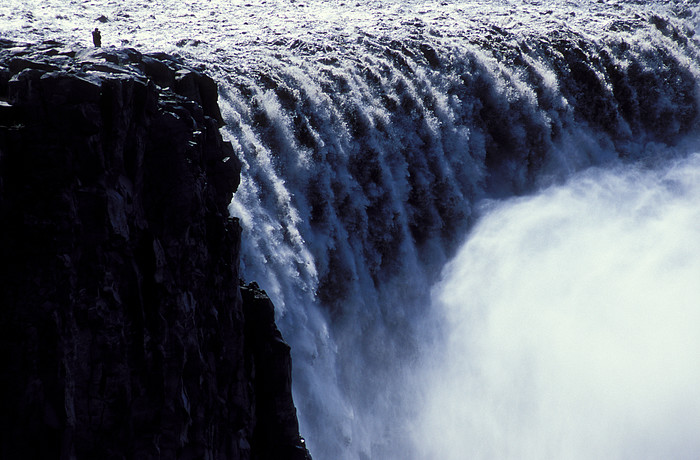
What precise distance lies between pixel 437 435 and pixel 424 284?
573cm

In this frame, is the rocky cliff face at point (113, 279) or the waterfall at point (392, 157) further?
the waterfall at point (392, 157)

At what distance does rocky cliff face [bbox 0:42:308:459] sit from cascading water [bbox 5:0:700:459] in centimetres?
742

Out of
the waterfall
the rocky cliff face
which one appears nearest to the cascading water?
the waterfall

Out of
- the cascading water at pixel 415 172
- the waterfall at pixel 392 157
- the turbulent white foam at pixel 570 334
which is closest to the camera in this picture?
the waterfall at pixel 392 157

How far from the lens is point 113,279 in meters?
15.8

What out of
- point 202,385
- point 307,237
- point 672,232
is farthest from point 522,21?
point 202,385

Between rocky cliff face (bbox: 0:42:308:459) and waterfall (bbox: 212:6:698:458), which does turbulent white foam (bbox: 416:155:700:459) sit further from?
rocky cliff face (bbox: 0:42:308:459)

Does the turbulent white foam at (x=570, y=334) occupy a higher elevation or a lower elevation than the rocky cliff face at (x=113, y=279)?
lower

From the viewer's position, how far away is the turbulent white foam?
3138 centimetres

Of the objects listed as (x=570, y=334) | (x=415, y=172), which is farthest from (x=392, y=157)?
(x=570, y=334)

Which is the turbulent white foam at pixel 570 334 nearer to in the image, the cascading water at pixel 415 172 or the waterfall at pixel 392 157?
the cascading water at pixel 415 172

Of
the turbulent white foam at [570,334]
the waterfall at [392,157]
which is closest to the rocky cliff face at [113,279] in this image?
the waterfall at [392,157]

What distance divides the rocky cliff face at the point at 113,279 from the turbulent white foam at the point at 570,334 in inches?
535

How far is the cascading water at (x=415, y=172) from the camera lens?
94.3 ft
